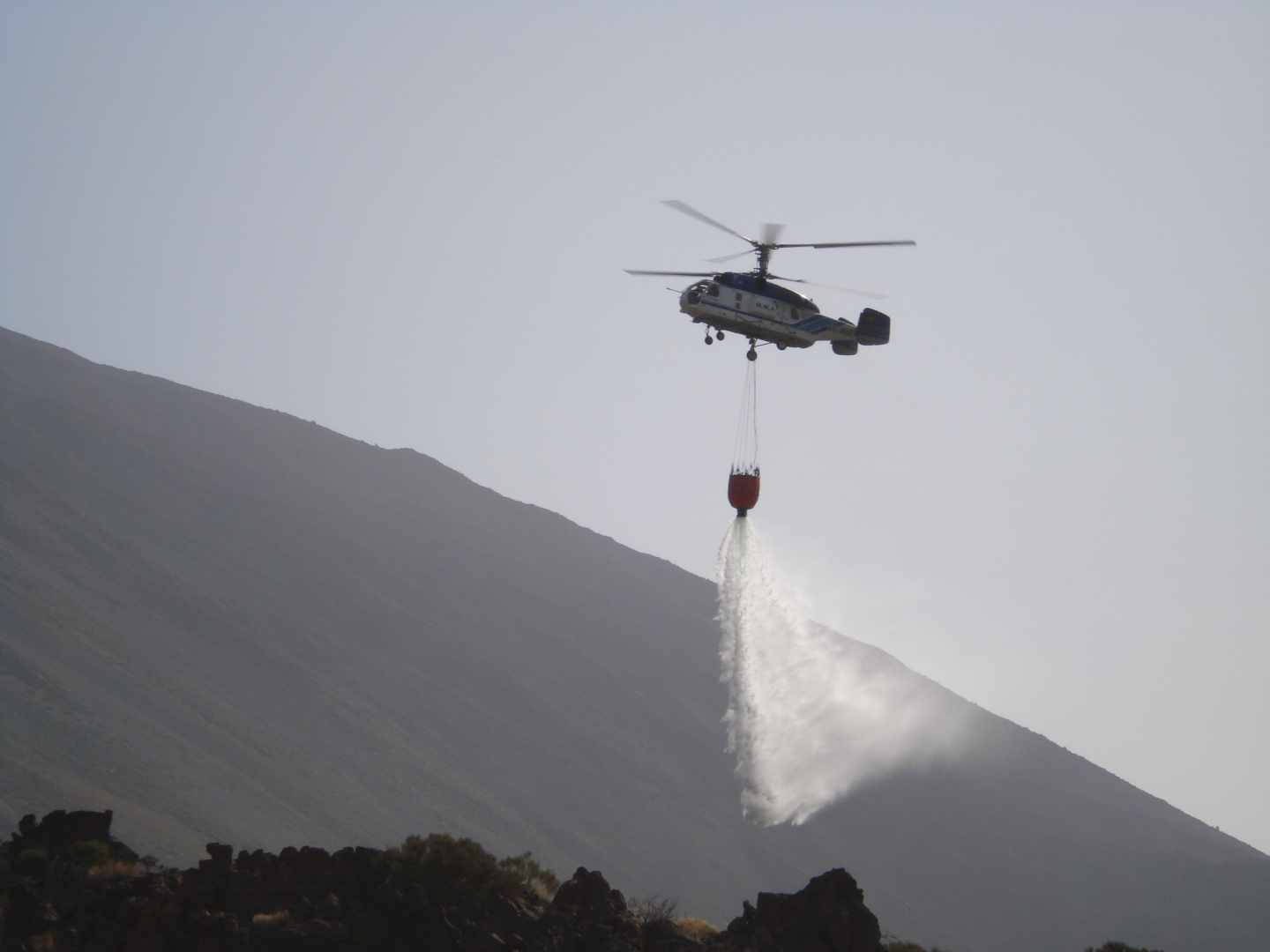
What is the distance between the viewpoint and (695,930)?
26719 mm

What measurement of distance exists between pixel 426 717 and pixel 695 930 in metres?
67.7

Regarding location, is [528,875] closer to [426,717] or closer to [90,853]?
[90,853]

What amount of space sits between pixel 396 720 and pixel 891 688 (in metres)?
48.2

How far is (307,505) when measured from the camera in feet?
397

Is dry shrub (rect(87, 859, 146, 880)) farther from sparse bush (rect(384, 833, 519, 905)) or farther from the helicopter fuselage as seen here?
the helicopter fuselage

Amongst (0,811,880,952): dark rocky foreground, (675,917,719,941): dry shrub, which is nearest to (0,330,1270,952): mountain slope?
(0,811,880,952): dark rocky foreground

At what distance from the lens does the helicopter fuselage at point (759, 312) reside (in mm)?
39438

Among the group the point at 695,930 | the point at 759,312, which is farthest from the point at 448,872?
the point at 759,312

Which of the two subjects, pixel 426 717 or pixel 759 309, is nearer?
pixel 759 309

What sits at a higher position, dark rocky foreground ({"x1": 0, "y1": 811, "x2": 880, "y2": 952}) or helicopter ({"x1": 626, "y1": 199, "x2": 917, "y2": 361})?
helicopter ({"x1": 626, "y1": 199, "x2": 917, "y2": 361})

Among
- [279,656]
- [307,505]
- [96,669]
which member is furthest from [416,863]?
[307,505]

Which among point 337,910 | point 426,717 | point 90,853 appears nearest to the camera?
point 337,910

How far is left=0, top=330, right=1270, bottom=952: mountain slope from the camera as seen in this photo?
7581 cm

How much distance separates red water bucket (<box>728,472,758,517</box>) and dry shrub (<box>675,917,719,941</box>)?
16.5 metres
